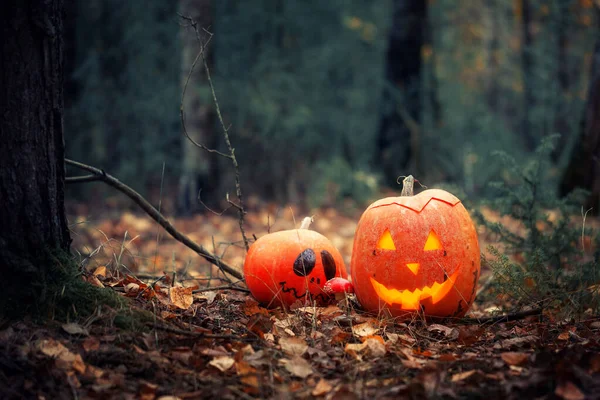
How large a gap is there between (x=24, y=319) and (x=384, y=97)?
29.2 ft

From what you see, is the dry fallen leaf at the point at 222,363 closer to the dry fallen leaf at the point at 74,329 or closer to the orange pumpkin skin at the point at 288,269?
the dry fallen leaf at the point at 74,329

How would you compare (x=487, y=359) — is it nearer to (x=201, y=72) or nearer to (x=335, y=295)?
(x=335, y=295)

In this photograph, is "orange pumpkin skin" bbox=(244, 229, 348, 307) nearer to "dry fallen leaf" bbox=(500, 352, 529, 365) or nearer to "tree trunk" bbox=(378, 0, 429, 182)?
"dry fallen leaf" bbox=(500, 352, 529, 365)

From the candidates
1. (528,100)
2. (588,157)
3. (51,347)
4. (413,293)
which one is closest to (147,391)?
(51,347)

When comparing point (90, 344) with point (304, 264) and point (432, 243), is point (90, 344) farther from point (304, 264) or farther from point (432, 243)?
point (432, 243)

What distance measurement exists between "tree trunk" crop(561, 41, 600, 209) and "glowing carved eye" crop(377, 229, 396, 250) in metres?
3.19

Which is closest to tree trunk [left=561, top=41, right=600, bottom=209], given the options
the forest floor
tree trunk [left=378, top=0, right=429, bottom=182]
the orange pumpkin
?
the forest floor

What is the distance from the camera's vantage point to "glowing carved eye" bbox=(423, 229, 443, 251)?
3053mm

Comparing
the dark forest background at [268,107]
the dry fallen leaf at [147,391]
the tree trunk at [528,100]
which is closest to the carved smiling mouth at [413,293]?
the dry fallen leaf at [147,391]

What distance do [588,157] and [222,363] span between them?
4.52 m

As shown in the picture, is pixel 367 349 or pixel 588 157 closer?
pixel 367 349

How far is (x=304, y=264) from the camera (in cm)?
331

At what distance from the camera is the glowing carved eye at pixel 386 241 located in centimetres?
309

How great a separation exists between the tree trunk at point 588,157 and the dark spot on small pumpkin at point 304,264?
11.1ft
